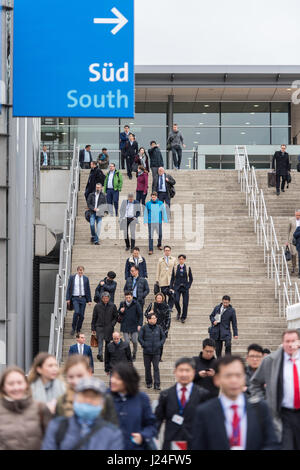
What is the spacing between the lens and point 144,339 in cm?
1686

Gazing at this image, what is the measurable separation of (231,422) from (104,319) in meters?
11.7

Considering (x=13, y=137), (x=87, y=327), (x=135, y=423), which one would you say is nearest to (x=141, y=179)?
(x=87, y=327)

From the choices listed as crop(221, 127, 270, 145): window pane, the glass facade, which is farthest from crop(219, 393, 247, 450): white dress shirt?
crop(221, 127, 270, 145): window pane

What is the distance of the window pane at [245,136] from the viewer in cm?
3934

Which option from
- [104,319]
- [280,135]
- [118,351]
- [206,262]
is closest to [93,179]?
[206,262]

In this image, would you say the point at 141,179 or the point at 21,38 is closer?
the point at 21,38

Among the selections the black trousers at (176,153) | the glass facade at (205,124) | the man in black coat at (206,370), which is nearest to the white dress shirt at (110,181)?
the black trousers at (176,153)

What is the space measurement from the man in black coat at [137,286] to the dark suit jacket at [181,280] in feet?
2.35

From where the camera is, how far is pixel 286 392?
8.86 m

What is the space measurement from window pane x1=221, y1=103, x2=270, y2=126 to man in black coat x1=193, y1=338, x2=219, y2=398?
2999 centimetres

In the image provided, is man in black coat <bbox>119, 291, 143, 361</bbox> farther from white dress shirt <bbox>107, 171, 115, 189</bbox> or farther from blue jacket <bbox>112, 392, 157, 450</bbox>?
blue jacket <bbox>112, 392, 157, 450</bbox>
